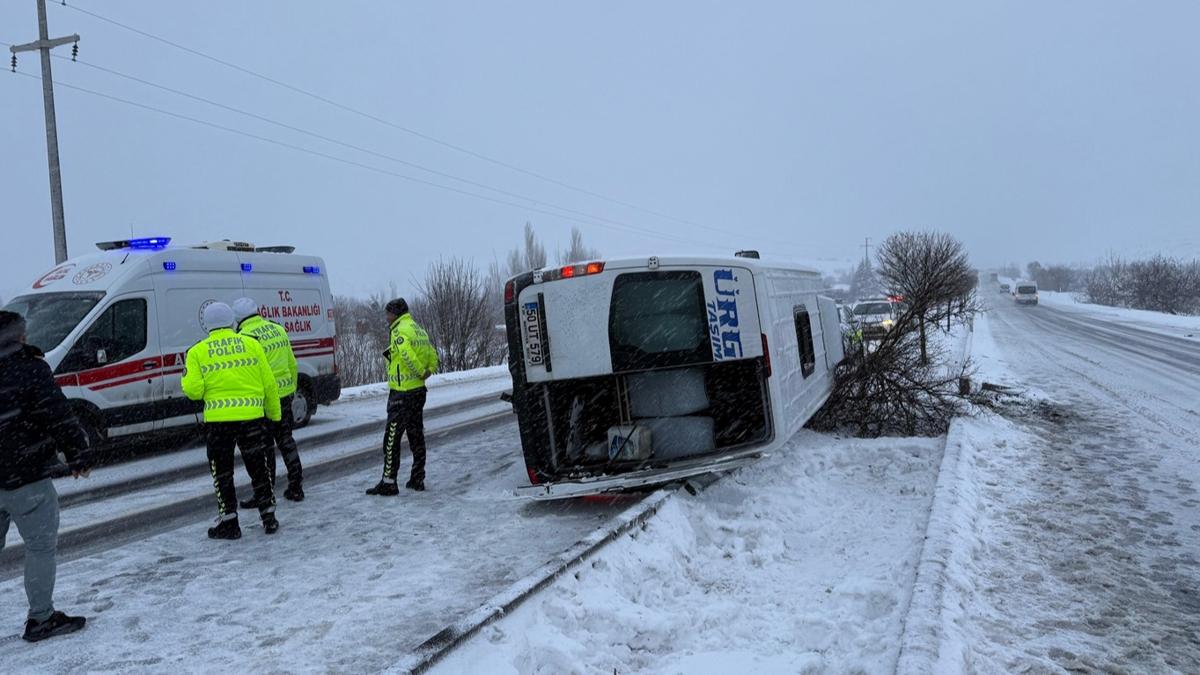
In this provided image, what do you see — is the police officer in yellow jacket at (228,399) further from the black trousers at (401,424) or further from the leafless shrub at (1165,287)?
the leafless shrub at (1165,287)

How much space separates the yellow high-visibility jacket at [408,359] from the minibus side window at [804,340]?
3.86 meters

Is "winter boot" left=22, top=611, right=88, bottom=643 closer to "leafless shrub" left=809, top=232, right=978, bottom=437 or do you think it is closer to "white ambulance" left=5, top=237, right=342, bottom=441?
"white ambulance" left=5, top=237, right=342, bottom=441

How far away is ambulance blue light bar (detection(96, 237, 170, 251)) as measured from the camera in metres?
10.7

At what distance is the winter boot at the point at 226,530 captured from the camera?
6.42 m

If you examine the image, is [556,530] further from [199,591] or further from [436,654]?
[436,654]

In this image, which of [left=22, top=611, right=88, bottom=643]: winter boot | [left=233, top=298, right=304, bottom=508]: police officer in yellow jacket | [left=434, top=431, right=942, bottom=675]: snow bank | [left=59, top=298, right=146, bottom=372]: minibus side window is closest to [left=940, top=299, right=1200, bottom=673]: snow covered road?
[left=434, top=431, right=942, bottom=675]: snow bank

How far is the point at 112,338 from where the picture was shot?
9812mm

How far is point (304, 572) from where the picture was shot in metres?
5.56

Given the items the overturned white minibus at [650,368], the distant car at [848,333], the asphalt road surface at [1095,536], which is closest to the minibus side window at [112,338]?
the overturned white minibus at [650,368]

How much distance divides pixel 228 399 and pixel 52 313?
536cm

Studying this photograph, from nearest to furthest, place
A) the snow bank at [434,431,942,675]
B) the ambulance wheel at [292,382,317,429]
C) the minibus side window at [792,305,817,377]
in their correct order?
the snow bank at [434,431,942,675], the minibus side window at [792,305,817,377], the ambulance wheel at [292,382,317,429]

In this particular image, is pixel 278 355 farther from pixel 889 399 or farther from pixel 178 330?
pixel 889 399

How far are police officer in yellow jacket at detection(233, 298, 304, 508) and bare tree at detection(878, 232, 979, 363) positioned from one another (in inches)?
308

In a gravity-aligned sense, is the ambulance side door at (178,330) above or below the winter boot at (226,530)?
above
